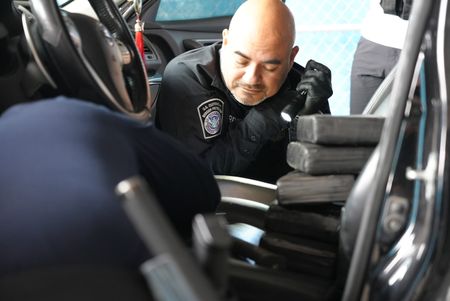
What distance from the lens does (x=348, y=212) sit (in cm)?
78

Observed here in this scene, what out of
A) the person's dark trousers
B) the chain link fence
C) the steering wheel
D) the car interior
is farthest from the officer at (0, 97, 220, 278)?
the chain link fence

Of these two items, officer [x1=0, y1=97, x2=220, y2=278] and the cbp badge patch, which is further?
the cbp badge patch

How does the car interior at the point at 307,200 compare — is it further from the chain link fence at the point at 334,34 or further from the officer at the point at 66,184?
the chain link fence at the point at 334,34

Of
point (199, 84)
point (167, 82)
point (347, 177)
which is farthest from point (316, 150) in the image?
point (167, 82)

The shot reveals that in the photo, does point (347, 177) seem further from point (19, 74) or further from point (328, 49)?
point (328, 49)

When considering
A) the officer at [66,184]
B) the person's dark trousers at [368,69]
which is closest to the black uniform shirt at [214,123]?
the person's dark trousers at [368,69]

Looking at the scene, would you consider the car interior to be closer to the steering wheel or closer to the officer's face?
the steering wheel

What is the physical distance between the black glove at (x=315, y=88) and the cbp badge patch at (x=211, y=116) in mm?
219

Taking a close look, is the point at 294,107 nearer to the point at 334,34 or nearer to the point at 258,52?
the point at 258,52

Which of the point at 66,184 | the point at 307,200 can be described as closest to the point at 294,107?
the point at 307,200

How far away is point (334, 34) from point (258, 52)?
8.11ft

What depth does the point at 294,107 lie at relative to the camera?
1.58 meters

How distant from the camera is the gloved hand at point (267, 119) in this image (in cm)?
155

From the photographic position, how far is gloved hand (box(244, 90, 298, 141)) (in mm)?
1550
